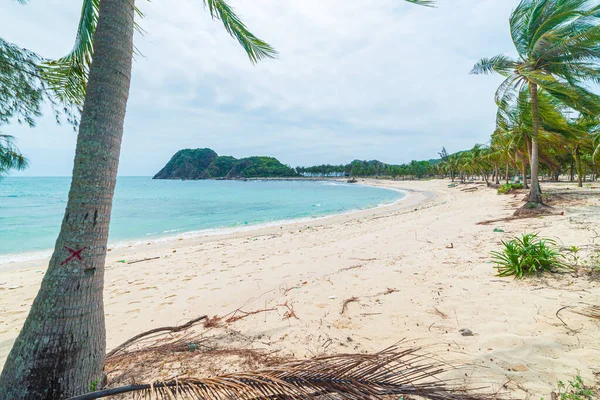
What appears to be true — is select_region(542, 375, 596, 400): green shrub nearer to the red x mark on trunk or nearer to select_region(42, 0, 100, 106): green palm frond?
the red x mark on trunk

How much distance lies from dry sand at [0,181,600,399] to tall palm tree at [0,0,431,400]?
1.64 m

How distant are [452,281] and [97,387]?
4538 millimetres

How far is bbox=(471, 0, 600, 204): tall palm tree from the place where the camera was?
889cm

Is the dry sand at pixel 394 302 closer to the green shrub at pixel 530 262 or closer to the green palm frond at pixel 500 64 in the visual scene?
the green shrub at pixel 530 262

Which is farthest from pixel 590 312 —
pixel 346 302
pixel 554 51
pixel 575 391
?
pixel 554 51

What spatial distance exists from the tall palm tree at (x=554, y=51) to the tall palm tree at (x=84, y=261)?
11463 millimetres

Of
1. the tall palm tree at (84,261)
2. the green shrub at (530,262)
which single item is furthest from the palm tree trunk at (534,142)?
the tall palm tree at (84,261)

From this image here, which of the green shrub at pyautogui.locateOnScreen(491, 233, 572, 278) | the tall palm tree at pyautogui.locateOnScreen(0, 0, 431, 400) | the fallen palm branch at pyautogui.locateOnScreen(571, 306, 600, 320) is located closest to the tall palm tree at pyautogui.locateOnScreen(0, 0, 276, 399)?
the tall palm tree at pyautogui.locateOnScreen(0, 0, 431, 400)

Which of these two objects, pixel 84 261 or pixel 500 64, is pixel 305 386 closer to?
pixel 84 261

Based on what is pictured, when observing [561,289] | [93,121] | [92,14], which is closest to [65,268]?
[93,121]

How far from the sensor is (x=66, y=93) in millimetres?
3338

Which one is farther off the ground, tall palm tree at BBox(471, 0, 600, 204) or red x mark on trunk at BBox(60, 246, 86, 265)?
tall palm tree at BBox(471, 0, 600, 204)

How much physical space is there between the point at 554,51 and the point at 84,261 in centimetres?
1385

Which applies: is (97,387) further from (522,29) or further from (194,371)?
(522,29)
